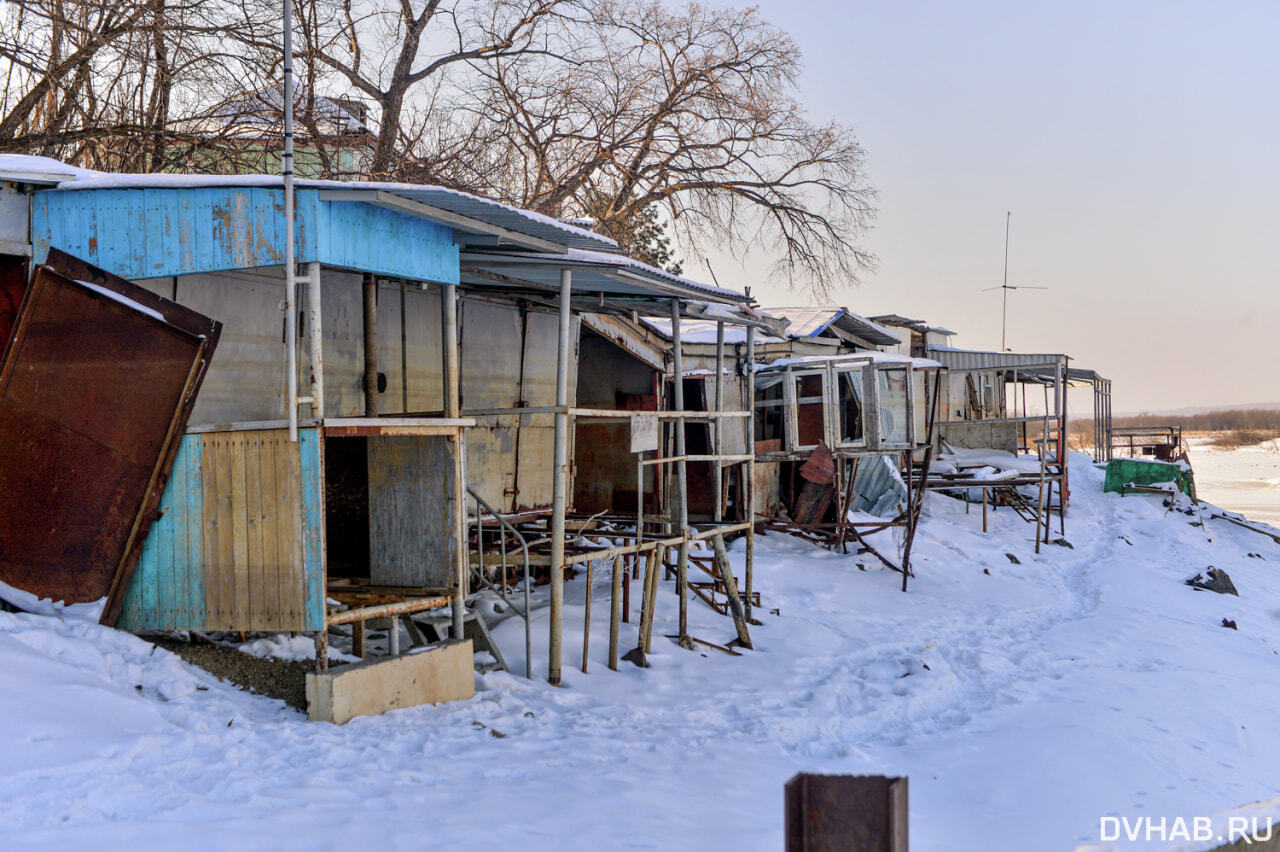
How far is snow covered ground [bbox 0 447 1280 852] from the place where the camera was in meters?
4.66

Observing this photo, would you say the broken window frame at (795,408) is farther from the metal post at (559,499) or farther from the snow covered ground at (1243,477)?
the snow covered ground at (1243,477)

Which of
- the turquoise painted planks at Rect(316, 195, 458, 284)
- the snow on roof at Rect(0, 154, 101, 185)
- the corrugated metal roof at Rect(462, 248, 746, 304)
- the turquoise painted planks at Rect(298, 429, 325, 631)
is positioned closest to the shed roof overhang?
the corrugated metal roof at Rect(462, 248, 746, 304)

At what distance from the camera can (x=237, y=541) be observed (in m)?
6.40

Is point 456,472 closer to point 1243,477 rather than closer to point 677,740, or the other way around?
point 677,740

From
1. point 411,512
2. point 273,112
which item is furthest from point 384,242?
point 273,112

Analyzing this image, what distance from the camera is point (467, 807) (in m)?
4.95

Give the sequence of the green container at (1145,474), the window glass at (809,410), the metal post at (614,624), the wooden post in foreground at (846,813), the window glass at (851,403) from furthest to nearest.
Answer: the green container at (1145,474) → the window glass at (851,403) → the window glass at (809,410) → the metal post at (614,624) → the wooden post in foreground at (846,813)

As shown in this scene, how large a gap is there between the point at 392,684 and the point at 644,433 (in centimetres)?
342

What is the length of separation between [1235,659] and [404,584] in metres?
8.56

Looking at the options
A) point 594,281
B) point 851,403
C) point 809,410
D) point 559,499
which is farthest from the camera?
point 851,403

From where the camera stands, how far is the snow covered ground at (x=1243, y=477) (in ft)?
106

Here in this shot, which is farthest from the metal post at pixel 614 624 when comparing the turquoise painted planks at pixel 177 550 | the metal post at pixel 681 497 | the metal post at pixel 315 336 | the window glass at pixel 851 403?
the window glass at pixel 851 403

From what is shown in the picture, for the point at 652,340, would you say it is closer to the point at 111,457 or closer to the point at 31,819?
the point at 111,457

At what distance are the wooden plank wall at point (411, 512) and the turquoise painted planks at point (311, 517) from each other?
1291 mm
